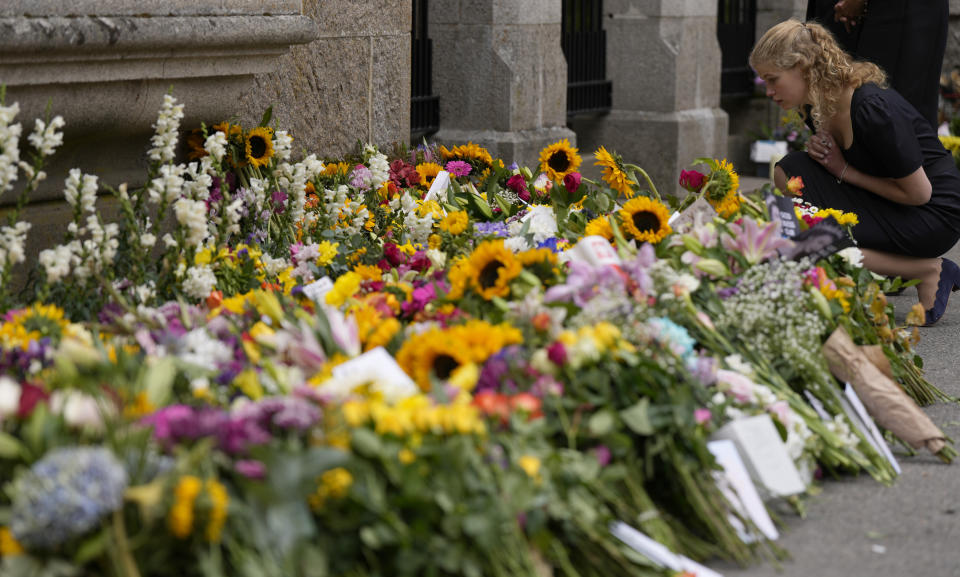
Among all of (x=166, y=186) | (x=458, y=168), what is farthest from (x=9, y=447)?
(x=458, y=168)

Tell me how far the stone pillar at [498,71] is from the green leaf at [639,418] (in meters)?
4.15

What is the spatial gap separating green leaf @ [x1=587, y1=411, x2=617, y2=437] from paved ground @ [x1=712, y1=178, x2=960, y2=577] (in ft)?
1.26

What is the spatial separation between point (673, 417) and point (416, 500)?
689 millimetres

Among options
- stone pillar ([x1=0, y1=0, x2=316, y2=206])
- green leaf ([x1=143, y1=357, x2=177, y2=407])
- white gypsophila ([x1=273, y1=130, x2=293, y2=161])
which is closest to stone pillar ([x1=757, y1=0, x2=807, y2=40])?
stone pillar ([x1=0, y1=0, x2=316, y2=206])

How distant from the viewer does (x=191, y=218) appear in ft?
9.90

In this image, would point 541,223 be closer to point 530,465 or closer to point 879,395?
point 879,395

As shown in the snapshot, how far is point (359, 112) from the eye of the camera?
4.83 meters

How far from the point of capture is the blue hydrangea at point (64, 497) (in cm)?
176

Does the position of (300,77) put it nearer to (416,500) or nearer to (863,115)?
(863,115)

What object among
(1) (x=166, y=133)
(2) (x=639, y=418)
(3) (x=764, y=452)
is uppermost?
(1) (x=166, y=133)

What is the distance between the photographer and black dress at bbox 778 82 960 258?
15.1 ft

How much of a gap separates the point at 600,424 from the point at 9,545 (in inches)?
41.3

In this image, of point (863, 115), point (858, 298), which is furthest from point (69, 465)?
point (863, 115)

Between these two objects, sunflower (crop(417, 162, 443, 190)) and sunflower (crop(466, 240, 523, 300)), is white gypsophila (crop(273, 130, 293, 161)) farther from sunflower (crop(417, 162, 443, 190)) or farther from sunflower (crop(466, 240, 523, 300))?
sunflower (crop(466, 240, 523, 300))
